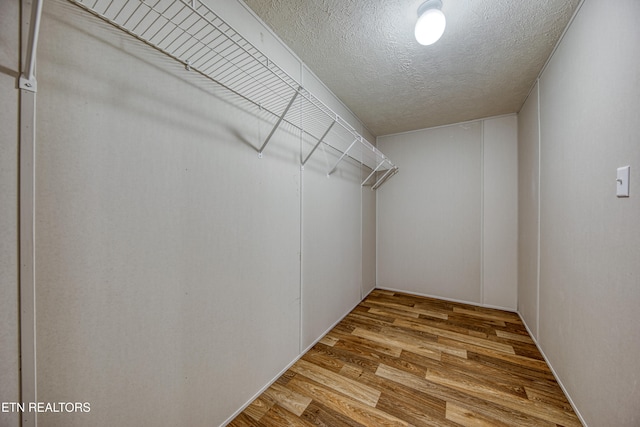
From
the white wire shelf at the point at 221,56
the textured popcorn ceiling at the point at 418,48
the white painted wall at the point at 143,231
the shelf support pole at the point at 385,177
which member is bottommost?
the white painted wall at the point at 143,231

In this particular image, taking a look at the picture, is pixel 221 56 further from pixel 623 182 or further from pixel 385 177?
pixel 385 177

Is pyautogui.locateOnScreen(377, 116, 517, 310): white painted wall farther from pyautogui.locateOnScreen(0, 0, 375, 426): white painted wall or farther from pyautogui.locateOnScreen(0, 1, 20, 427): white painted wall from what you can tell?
pyautogui.locateOnScreen(0, 1, 20, 427): white painted wall

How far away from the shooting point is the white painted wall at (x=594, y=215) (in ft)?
2.93

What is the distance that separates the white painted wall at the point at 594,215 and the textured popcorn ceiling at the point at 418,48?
0.21 m

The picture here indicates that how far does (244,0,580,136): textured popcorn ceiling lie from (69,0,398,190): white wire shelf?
1.15 feet

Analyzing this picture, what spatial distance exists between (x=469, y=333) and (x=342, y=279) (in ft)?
4.20

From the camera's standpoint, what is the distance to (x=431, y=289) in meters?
3.07

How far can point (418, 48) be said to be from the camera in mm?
1537

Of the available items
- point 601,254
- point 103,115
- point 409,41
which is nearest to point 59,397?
point 103,115

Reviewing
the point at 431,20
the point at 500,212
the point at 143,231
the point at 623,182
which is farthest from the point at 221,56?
the point at 500,212

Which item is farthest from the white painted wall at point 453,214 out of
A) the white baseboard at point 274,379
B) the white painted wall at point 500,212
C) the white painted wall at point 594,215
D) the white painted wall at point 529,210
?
the white baseboard at point 274,379

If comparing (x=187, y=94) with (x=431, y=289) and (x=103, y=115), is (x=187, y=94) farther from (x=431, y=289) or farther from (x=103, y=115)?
(x=431, y=289)

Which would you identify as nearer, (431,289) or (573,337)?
(573,337)

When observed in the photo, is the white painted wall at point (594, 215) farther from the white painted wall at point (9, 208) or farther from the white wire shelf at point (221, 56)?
the white painted wall at point (9, 208)
